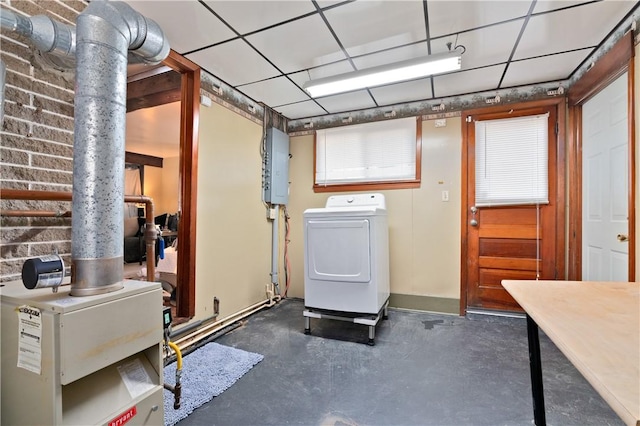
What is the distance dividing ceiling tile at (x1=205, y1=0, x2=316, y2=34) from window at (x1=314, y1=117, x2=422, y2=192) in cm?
177

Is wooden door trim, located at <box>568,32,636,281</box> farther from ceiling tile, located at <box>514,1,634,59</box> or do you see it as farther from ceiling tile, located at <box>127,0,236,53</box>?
ceiling tile, located at <box>127,0,236,53</box>

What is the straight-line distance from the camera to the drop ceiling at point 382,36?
1738mm

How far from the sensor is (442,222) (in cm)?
308

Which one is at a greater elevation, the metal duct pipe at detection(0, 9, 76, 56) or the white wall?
the metal duct pipe at detection(0, 9, 76, 56)

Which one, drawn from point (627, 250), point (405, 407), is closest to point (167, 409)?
point (405, 407)

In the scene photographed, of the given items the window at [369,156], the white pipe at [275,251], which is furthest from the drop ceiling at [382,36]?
the white pipe at [275,251]

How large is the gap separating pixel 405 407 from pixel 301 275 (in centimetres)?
224

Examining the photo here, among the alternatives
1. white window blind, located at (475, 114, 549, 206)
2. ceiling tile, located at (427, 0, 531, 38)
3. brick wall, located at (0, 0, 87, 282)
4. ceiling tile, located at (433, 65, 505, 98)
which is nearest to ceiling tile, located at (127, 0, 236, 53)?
brick wall, located at (0, 0, 87, 282)

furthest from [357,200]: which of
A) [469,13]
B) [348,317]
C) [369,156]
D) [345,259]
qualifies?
[469,13]

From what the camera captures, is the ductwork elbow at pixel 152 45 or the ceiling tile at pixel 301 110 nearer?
the ductwork elbow at pixel 152 45

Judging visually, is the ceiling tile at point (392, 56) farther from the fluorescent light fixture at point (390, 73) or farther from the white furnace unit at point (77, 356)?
the white furnace unit at point (77, 356)

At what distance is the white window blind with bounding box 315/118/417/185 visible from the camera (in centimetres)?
324

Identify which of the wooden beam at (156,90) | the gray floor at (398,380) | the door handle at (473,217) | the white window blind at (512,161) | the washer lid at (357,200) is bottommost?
the gray floor at (398,380)

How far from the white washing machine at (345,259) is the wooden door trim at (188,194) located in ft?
3.21
